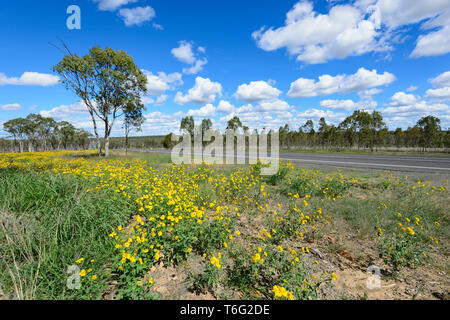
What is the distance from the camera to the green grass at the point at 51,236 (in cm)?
208

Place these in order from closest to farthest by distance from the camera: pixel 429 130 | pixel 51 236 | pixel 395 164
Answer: pixel 51 236, pixel 395 164, pixel 429 130

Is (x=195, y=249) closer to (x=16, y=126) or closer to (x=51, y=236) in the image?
(x=51, y=236)

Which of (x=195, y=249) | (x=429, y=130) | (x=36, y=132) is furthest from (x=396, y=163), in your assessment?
(x=36, y=132)

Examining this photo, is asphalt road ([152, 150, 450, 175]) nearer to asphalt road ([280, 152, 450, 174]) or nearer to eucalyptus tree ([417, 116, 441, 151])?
asphalt road ([280, 152, 450, 174])

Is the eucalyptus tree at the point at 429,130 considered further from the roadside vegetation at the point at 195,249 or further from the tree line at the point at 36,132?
the tree line at the point at 36,132

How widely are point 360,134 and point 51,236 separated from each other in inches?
1555

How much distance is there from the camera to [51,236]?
274 centimetres

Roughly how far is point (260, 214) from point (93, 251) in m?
3.50

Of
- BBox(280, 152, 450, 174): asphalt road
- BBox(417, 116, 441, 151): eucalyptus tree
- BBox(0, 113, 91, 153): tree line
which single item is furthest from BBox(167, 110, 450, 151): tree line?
BBox(0, 113, 91, 153): tree line

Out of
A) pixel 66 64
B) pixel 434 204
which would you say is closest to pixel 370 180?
pixel 434 204

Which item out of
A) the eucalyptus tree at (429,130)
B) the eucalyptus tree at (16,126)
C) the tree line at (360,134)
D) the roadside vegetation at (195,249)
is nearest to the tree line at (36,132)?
the eucalyptus tree at (16,126)
